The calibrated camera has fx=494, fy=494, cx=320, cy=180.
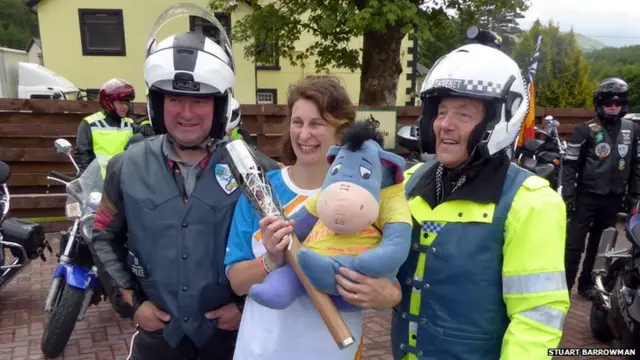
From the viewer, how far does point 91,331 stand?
4.48 metres

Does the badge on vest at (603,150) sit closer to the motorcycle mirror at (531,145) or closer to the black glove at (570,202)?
the black glove at (570,202)

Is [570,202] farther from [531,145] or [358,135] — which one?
[358,135]

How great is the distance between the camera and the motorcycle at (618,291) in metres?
3.43

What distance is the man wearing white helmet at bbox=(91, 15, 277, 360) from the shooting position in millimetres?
2080

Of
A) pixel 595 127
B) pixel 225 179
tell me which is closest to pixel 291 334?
pixel 225 179

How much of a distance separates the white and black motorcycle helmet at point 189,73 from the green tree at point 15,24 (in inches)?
2058

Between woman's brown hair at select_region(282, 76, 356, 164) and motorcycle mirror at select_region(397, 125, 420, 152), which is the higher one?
woman's brown hair at select_region(282, 76, 356, 164)

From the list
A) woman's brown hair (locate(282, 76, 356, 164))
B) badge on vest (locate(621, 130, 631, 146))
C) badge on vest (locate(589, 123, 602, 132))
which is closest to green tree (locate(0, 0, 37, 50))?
badge on vest (locate(589, 123, 602, 132))

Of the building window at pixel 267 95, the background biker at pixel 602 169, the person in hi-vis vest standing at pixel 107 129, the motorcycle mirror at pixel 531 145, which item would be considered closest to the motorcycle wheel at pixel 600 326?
the background biker at pixel 602 169

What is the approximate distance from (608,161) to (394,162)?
14.3ft

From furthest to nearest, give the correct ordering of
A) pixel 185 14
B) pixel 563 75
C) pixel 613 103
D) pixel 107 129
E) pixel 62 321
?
pixel 563 75
pixel 107 129
pixel 613 103
pixel 62 321
pixel 185 14

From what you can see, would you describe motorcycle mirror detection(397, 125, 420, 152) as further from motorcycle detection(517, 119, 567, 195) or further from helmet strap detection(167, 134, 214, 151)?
helmet strap detection(167, 134, 214, 151)

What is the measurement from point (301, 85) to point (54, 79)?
17563mm

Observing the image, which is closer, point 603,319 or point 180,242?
point 180,242
